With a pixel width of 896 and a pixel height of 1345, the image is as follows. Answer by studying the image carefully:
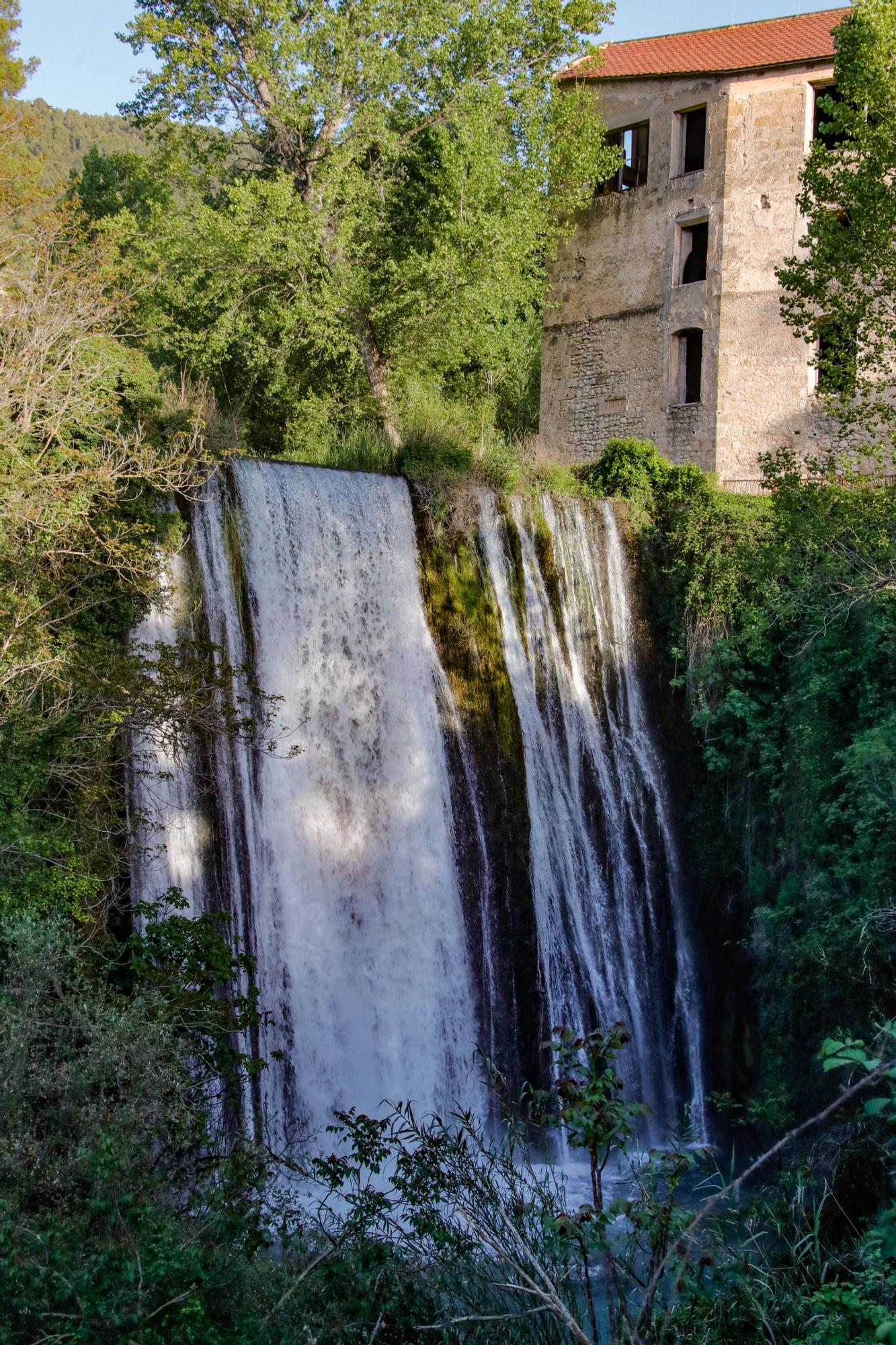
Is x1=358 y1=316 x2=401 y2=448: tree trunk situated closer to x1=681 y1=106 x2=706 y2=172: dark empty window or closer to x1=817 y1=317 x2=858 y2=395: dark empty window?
x1=681 y1=106 x2=706 y2=172: dark empty window

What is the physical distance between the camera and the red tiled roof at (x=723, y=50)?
57.1ft

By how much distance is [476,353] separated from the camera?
1886 cm

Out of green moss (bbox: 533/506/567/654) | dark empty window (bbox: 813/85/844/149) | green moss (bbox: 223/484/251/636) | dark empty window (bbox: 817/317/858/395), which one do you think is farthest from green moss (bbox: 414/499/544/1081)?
dark empty window (bbox: 813/85/844/149)

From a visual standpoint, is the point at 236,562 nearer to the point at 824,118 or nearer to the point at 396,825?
the point at 396,825

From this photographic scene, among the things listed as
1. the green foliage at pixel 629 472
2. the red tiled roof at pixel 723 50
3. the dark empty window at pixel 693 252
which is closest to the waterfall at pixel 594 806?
the green foliage at pixel 629 472

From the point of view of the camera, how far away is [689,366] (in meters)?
18.7

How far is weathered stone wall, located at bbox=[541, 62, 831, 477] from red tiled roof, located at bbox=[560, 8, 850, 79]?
8.4 inches

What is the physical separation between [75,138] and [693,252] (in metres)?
32.9

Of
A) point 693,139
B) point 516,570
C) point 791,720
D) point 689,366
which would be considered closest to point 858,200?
point 516,570

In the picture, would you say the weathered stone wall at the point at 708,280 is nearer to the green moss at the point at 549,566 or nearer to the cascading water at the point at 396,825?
the green moss at the point at 549,566

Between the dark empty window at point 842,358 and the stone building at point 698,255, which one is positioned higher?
the stone building at point 698,255

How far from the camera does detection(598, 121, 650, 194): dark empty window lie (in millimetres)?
18891

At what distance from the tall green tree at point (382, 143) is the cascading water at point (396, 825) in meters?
5.73

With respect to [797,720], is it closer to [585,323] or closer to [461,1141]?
[461,1141]
